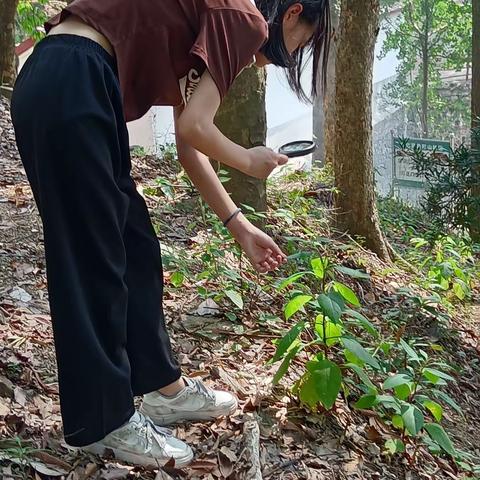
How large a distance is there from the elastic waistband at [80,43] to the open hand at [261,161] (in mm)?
382

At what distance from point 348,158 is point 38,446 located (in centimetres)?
335

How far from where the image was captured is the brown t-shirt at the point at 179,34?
63.7 inches

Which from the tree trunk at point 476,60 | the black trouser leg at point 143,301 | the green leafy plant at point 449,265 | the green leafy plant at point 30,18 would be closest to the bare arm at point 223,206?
the black trouser leg at point 143,301

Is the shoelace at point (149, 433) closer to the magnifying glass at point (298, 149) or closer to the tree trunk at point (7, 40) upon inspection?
the magnifying glass at point (298, 149)

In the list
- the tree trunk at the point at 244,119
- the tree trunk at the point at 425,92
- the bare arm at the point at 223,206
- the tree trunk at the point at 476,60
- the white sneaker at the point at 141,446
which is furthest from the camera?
the tree trunk at the point at 425,92

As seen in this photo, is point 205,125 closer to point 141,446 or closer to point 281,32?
point 281,32

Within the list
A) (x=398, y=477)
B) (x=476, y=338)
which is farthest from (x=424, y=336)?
(x=398, y=477)

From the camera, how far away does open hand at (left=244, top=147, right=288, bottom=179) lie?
69.4 inches

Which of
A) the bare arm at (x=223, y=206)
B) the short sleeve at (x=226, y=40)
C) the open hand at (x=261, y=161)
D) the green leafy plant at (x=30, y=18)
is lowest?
the bare arm at (x=223, y=206)

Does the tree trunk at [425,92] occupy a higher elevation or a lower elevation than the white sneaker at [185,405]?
higher

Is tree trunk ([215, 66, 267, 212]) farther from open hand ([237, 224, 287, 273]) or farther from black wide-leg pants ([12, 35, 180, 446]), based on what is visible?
black wide-leg pants ([12, 35, 180, 446])

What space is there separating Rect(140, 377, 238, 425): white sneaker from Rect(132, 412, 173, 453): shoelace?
0.15m

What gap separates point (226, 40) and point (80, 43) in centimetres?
33

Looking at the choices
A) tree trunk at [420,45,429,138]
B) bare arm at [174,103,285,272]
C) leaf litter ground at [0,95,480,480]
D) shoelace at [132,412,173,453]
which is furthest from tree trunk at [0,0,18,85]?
tree trunk at [420,45,429,138]
